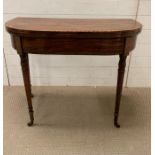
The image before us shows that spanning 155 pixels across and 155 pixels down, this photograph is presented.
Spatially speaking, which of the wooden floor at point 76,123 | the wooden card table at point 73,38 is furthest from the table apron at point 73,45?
the wooden floor at point 76,123

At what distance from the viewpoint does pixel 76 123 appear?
5.34ft

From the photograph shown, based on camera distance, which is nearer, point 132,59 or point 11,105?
point 11,105

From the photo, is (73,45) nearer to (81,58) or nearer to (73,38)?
(73,38)

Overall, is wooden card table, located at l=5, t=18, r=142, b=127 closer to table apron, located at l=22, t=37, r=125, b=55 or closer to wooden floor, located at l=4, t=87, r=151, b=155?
table apron, located at l=22, t=37, r=125, b=55

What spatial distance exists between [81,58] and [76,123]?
668 millimetres

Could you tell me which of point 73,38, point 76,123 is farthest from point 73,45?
point 76,123

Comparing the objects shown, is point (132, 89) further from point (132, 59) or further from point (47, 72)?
point (47, 72)

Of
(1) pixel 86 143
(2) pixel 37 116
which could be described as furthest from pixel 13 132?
(1) pixel 86 143

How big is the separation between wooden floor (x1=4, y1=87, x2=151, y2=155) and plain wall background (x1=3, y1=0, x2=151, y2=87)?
0.09 meters

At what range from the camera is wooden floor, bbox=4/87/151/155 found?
4.62ft

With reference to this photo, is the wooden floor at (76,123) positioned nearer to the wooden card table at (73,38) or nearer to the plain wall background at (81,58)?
the plain wall background at (81,58)

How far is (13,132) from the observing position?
1537mm

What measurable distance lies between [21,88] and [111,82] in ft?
3.05

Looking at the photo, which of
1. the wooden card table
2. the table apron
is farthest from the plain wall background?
the table apron
